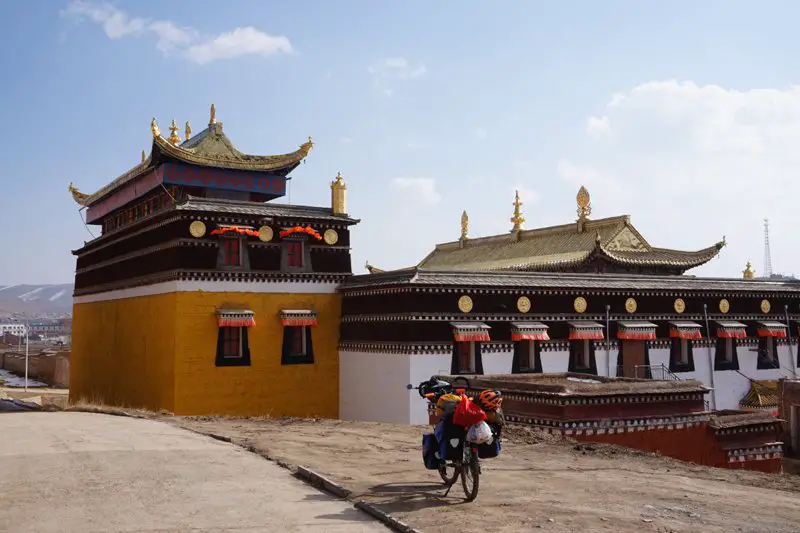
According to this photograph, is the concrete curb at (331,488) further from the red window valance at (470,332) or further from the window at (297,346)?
the window at (297,346)

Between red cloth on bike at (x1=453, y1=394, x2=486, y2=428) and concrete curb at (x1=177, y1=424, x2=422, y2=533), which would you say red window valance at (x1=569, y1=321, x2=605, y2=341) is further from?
red cloth on bike at (x1=453, y1=394, x2=486, y2=428)

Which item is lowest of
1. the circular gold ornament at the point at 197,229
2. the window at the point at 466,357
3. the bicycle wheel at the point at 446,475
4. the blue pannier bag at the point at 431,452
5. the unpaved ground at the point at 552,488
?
the unpaved ground at the point at 552,488

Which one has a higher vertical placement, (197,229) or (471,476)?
(197,229)

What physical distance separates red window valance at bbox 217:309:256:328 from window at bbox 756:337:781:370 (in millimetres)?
20258

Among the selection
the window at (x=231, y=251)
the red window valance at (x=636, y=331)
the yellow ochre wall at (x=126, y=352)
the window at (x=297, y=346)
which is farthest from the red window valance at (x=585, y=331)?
the yellow ochre wall at (x=126, y=352)

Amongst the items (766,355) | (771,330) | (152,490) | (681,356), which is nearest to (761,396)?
(766,355)

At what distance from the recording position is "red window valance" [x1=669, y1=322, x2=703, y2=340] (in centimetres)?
2928

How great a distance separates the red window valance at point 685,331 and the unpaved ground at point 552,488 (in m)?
15.4

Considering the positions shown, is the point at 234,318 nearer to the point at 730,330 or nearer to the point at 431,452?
the point at 431,452

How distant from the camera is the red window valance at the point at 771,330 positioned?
31.3 m

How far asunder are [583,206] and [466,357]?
13473 mm

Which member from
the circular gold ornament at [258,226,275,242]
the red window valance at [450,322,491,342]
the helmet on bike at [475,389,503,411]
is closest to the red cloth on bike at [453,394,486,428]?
the helmet on bike at [475,389,503,411]

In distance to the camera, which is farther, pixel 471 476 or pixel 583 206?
pixel 583 206

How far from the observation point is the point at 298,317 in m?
26.4
